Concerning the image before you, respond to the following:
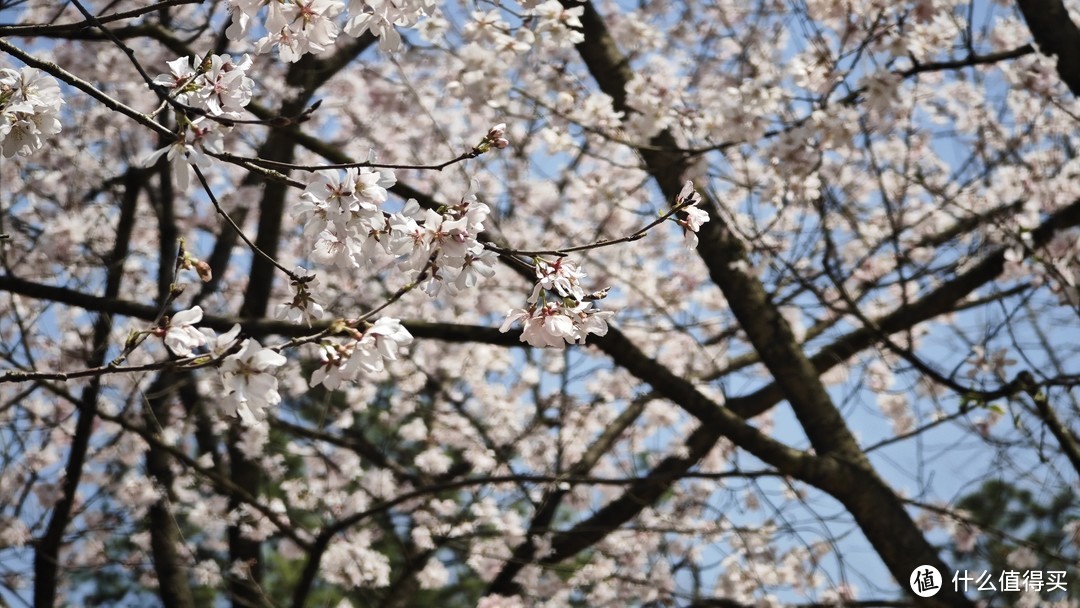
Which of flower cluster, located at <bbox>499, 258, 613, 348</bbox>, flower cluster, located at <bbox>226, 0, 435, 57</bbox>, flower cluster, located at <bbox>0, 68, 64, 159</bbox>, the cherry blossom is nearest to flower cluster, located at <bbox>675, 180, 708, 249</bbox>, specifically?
flower cluster, located at <bbox>499, 258, 613, 348</bbox>

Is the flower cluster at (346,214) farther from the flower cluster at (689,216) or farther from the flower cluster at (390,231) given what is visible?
the flower cluster at (689,216)

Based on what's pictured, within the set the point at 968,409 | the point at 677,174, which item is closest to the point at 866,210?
the point at 677,174

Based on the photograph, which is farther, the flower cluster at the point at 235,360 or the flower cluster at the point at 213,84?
the flower cluster at the point at 213,84

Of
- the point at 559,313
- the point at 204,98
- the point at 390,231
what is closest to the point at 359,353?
the point at 390,231

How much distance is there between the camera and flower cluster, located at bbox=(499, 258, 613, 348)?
1.73 m

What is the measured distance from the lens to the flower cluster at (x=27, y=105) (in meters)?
1.70

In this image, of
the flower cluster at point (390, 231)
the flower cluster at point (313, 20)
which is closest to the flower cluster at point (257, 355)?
the flower cluster at point (390, 231)

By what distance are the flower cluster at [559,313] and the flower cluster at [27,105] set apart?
917 millimetres

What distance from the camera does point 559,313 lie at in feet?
5.78

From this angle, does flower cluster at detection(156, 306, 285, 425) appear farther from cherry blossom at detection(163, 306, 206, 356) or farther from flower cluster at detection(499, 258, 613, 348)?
flower cluster at detection(499, 258, 613, 348)

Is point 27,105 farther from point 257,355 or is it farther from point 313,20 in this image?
point 257,355

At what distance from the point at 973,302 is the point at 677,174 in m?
1.88

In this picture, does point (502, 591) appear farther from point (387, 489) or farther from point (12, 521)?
point (12, 521)

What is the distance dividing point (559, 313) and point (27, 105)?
39.9 inches
